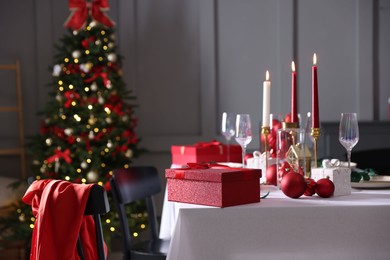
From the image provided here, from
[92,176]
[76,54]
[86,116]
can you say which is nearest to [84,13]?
[76,54]

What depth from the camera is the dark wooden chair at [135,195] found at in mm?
2648

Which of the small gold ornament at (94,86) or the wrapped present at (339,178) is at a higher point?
the small gold ornament at (94,86)

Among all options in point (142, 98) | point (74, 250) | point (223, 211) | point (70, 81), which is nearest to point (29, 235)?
point (70, 81)

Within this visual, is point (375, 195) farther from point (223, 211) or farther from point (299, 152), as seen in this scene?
point (223, 211)

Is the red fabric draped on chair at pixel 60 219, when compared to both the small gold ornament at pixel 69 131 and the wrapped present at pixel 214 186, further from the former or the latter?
the small gold ornament at pixel 69 131

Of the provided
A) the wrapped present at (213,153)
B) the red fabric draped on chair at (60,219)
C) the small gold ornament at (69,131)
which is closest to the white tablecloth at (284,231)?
the red fabric draped on chair at (60,219)

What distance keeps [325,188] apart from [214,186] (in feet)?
1.22

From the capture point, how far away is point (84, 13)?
13.9ft

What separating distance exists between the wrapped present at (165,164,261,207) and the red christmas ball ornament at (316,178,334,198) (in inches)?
8.1

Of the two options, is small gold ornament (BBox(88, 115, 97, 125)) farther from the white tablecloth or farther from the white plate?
the white tablecloth

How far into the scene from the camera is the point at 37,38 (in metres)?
4.76

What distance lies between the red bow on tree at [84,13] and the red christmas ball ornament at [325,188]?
281 centimetres

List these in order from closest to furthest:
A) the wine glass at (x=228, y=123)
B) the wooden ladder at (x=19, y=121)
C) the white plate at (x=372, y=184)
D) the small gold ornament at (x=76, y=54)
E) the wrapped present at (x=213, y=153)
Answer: the white plate at (x=372, y=184) → the wine glass at (x=228, y=123) → the wrapped present at (x=213, y=153) → the small gold ornament at (x=76, y=54) → the wooden ladder at (x=19, y=121)

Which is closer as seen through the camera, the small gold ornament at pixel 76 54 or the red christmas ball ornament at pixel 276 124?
the red christmas ball ornament at pixel 276 124
